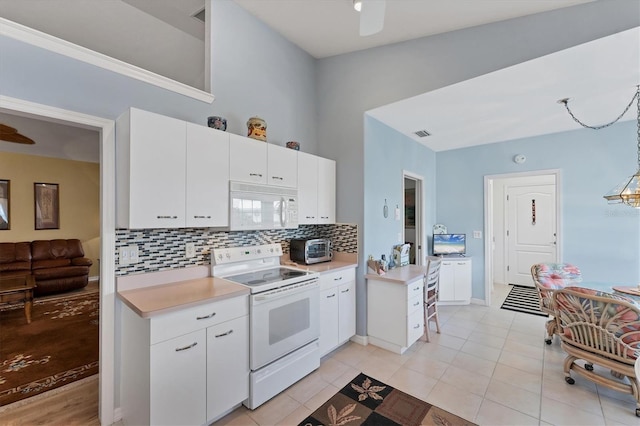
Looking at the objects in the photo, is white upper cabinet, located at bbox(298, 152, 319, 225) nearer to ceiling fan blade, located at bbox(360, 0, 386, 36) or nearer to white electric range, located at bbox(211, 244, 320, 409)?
white electric range, located at bbox(211, 244, 320, 409)

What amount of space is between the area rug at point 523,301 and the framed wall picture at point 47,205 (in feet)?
28.4

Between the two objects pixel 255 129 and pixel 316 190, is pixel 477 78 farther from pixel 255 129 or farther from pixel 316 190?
pixel 255 129

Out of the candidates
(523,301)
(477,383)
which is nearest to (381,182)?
(477,383)

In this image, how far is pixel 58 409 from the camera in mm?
2098

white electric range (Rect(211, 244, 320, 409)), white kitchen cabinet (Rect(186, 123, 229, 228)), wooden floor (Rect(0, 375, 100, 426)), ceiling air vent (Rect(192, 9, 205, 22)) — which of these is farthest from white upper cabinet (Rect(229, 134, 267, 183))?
wooden floor (Rect(0, 375, 100, 426))

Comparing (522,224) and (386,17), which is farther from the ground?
(386,17)

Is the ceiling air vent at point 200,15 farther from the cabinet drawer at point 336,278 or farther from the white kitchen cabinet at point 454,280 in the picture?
the white kitchen cabinet at point 454,280

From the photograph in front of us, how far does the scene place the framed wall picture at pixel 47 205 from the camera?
5.47 metres

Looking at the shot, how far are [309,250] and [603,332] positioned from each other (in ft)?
8.32

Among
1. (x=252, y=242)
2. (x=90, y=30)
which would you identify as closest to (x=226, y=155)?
(x=252, y=242)

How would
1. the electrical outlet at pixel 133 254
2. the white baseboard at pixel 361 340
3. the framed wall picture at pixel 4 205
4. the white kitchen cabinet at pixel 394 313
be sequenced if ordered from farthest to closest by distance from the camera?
the framed wall picture at pixel 4 205
the white baseboard at pixel 361 340
the white kitchen cabinet at pixel 394 313
the electrical outlet at pixel 133 254

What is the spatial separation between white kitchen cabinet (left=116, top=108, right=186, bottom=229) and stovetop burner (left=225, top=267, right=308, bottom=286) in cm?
71

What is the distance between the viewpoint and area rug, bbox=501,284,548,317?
14.2 feet

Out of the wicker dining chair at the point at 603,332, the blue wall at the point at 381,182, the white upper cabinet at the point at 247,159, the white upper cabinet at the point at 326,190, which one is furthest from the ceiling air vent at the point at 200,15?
the wicker dining chair at the point at 603,332
